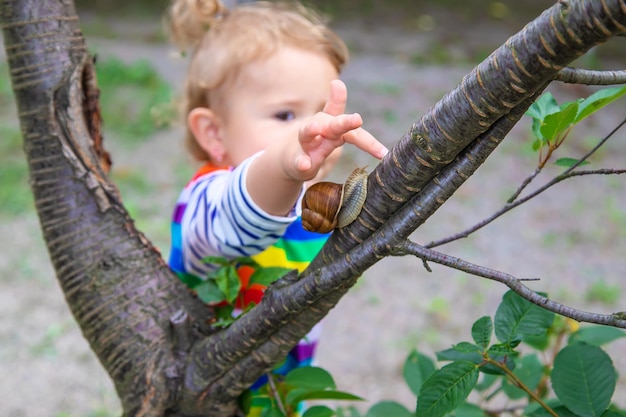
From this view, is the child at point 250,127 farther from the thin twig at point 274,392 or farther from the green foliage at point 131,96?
the green foliage at point 131,96

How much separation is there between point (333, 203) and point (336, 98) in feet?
0.56

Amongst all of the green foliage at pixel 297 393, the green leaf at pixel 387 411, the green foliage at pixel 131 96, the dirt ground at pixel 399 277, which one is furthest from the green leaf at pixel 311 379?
the green foliage at pixel 131 96

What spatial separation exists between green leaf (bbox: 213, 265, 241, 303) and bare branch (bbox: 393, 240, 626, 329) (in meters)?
0.39

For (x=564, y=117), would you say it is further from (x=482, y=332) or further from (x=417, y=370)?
(x=417, y=370)

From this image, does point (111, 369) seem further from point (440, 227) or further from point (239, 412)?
point (440, 227)

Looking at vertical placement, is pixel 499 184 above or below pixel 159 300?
above

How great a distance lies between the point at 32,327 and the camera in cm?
278

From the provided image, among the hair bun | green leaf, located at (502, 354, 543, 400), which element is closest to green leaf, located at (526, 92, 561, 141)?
green leaf, located at (502, 354, 543, 400)

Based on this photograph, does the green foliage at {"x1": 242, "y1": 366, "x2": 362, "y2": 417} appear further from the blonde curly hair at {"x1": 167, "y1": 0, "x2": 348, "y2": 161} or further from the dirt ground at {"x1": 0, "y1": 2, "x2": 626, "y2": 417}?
the dirt ground at {"x1": 0, "y1": 2, "x2": 626, "y2": 417}

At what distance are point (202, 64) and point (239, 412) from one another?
0.79 m

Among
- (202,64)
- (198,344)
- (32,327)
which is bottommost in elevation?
(32,327)

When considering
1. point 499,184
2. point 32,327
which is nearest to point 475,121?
point 32,327

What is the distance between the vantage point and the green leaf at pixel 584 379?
850 mm

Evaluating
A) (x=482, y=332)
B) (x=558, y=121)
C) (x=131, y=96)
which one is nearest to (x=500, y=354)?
(x=482, y=332)
